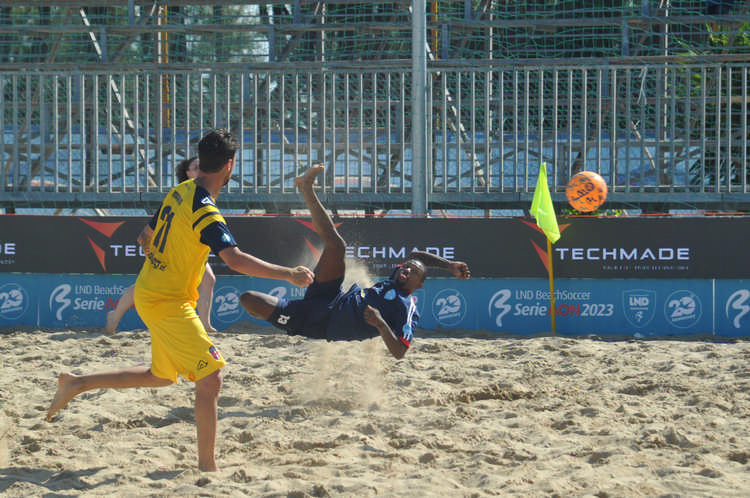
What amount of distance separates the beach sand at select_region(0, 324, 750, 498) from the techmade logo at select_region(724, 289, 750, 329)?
0.91 meters

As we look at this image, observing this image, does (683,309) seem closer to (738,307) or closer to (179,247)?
(738,307)

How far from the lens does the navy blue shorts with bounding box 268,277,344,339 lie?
16.9 feet

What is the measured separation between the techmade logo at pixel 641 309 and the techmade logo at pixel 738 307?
0.76 m

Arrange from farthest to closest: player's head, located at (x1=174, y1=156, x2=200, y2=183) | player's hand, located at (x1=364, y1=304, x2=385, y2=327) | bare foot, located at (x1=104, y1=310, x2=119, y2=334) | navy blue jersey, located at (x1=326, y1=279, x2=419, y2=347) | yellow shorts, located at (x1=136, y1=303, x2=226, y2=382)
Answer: bare foot, located at (x1=104, y1=310, x2=119, y2=334), player's head, located at (x1=174, y1=156, x2=200, y2=183), navy blue jersey, located at (x1=326, y1=279, x2=419, y2=347), player's hand, located at (x1=364, y1=304, x2=385, y2=327), yellow shorts, located at (x1=136, y1=303, x2=226, y2=382)

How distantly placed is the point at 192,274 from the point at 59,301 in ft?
17.6

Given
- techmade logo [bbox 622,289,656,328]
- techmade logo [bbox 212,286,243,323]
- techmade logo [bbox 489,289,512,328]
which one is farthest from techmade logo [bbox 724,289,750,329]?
techmade logo [bbox 212,286,243,323]

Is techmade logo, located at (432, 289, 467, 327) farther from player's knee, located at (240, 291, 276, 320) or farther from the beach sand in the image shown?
player's knee, located at (240, 291, 276, 320)

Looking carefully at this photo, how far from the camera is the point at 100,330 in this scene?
8312 millimetres

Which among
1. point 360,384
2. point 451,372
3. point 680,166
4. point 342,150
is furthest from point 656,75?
point 360,384

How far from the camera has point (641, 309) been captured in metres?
8.16

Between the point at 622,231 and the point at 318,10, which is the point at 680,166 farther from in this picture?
the point at 318,10

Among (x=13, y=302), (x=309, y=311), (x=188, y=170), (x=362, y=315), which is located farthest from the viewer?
(x=13, y=302)

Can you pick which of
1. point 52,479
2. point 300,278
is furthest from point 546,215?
point 52,479

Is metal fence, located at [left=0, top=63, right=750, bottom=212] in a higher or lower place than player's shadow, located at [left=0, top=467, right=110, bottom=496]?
higher
